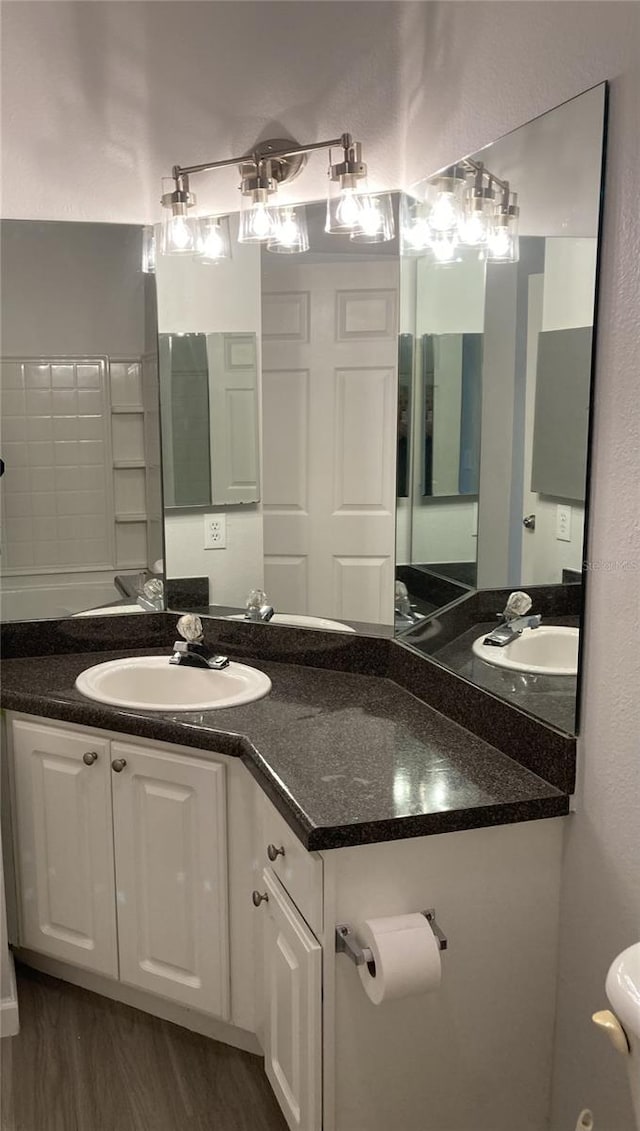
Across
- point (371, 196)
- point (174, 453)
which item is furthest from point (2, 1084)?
point (371, 196)

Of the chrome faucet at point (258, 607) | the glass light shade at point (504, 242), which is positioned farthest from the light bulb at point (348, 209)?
the chrome faucet at point (258, 607)

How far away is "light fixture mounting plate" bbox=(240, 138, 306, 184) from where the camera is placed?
2.36 meters

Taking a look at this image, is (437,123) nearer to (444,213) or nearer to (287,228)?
(444,213)

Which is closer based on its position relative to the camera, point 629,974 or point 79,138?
point 629,974

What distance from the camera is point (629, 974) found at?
1095 mm

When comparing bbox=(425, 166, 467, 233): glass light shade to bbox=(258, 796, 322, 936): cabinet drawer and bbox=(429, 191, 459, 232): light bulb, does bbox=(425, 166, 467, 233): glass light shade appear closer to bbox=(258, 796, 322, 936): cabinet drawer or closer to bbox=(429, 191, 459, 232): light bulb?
bbox=(429, 191, 459, 232): light bulb

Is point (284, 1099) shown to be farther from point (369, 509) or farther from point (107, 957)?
point (369, 509)

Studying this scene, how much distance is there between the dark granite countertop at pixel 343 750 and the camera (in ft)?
5.23

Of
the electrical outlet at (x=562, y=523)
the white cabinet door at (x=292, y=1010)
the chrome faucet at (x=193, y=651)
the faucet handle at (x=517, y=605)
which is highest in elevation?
the electrical outlet at (x=562, y=523)

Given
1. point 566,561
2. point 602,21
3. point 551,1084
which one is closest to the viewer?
point 602,21

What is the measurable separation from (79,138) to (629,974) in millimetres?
2279

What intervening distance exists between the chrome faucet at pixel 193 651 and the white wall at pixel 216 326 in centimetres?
16

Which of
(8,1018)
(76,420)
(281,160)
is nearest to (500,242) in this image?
(281,160)

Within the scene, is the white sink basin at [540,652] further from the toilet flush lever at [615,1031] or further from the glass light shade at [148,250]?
the glass light shade at [148,250]
